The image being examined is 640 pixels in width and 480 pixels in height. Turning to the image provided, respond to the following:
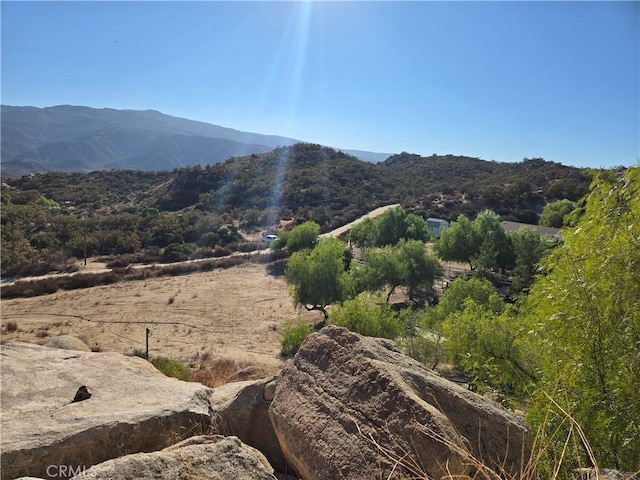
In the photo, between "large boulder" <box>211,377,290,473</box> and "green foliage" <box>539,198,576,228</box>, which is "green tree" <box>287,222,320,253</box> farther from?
Answer: "large boulder" <box>211,377,290,473</box>

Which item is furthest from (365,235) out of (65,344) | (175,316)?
(65,344)

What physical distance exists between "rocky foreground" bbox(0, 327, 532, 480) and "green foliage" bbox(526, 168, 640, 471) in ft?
5.40

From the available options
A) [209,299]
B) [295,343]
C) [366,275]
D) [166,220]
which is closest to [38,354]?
[295,343]

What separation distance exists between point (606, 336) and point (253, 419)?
512cm

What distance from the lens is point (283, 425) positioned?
15.0 ft

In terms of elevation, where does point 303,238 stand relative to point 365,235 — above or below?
below

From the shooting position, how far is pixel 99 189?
86.7 m

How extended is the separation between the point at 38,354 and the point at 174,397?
13.9ft

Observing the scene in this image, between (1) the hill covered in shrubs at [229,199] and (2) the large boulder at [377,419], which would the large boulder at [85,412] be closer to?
(2) the large boulder at [377,419]

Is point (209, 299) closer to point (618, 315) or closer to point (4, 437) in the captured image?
point (4, 437)

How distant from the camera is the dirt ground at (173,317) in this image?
75.4ft

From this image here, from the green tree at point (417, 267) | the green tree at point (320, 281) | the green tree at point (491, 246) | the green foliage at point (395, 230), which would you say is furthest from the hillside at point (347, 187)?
the green tree at point (320, 281)

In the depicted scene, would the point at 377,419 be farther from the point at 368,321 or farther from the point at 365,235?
the point at 365,235

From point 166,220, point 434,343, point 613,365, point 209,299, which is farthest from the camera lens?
point 166,220
